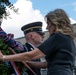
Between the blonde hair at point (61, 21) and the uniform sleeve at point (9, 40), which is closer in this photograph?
the blonde hair at point (61, 21)

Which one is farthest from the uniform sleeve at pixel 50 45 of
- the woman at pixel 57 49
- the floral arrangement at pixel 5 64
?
the floral arrangement at pixel 5 64

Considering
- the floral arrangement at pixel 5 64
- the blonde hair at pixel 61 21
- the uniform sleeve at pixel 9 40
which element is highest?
the blonde hair at pixel 61 21

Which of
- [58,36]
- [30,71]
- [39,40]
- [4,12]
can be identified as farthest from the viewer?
[4,12]

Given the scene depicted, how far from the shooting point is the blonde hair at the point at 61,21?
3381mm

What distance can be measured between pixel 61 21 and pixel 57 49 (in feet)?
0.95

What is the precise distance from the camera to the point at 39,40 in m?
4.31

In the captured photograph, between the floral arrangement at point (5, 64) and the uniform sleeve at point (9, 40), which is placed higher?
the uniform sleeve at point (9, 40)

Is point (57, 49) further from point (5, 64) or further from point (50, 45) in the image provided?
point (5, 64)

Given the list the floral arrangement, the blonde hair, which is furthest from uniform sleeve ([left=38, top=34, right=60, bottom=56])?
the floral arrangement

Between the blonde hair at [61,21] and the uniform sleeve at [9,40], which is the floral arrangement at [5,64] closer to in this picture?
the uniform sleeve at [9,40]

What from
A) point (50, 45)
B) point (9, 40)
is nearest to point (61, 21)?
point (50, 45)

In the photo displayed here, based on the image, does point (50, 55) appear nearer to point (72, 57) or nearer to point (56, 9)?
point (72, 57)

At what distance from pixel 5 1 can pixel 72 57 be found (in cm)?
1998

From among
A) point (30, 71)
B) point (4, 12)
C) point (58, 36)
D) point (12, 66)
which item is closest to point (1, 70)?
point (12, 66)
